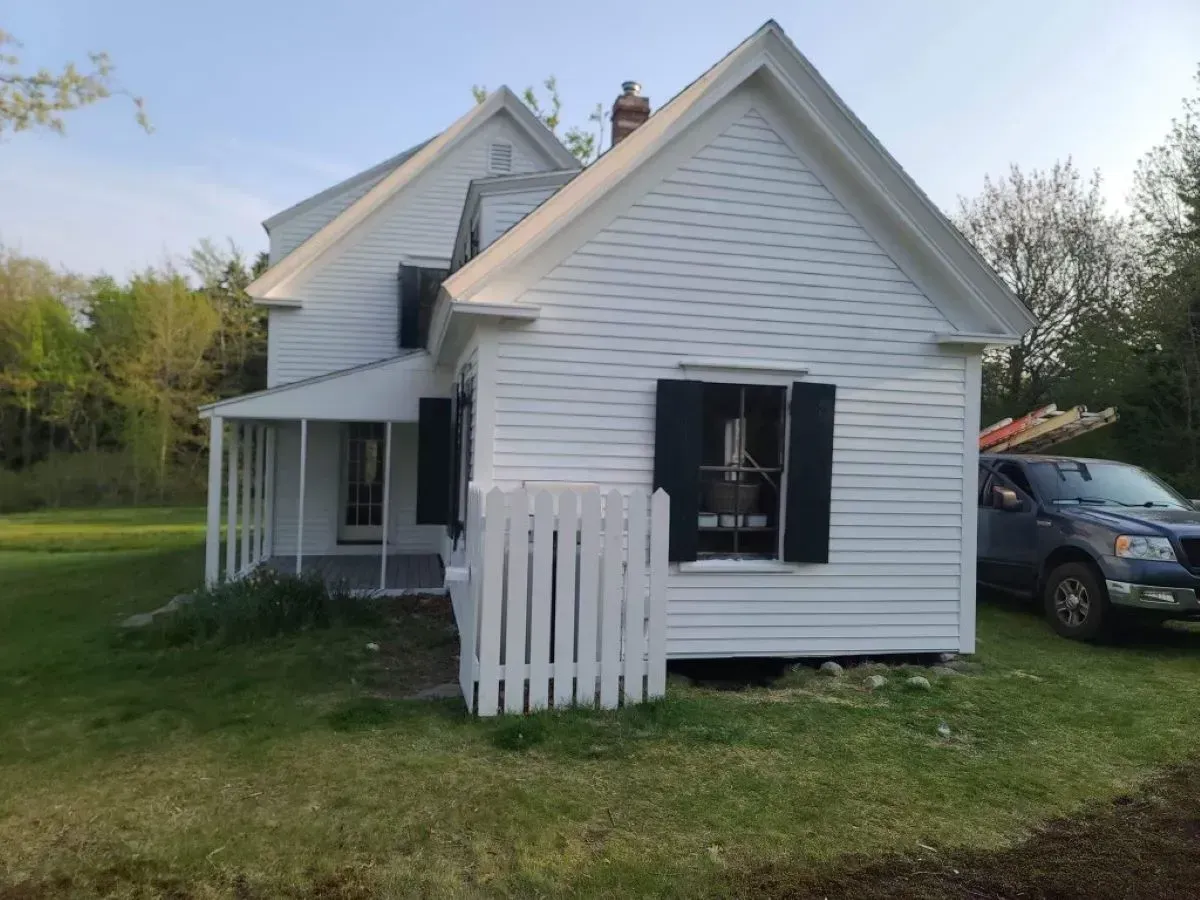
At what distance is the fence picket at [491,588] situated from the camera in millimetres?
5148

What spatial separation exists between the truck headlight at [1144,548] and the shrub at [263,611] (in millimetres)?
7329

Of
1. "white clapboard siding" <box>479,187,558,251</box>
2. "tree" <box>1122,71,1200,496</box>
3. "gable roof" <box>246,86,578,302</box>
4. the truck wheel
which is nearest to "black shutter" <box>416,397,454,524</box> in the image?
"white clapboard siding" <box>479,187,558,251</box>

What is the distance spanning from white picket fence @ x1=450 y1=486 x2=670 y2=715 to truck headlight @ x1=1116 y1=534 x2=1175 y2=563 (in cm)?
535

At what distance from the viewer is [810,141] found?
7.00 metres

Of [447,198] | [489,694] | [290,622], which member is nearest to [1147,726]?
[489,694]

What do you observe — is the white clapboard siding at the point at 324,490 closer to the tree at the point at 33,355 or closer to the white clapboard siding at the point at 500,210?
the white clapboard siding at the point at 500,210

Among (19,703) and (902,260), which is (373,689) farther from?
(902,260)

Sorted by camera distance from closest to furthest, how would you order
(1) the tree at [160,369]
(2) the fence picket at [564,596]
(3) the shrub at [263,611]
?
(2) the fence picket at [564,596] < (3) the shrub at [263,611] < (1) the tree at [160,369]

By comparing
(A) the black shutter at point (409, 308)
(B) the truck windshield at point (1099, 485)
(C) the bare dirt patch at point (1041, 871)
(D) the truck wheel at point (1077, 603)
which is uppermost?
(A) the black shutter at point (409, 308)

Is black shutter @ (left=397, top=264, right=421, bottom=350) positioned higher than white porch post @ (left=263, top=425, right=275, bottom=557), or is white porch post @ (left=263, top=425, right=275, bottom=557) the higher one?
black shutter @ (left=397, top=264, right=421, bottom=350)

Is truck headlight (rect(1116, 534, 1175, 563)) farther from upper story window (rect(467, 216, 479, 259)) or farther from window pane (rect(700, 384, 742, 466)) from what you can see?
upper story window (rect(467, 216, 479, 259))

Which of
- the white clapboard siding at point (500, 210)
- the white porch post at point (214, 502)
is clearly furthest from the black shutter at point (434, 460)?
the white porch post at point (214, 502)

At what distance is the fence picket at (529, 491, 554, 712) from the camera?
17.1 ft

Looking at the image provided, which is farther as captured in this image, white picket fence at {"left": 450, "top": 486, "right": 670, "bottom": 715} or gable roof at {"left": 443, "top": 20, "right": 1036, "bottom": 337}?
gable roof at {"left": 443, "top": 20, "right": 1036, "bottom": 337}
